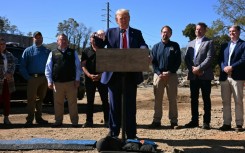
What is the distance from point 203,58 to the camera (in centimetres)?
810

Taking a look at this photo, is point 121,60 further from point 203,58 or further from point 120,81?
point 203,58

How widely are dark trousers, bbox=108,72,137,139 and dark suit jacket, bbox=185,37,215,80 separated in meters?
2.23

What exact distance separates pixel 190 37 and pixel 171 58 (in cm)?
5257

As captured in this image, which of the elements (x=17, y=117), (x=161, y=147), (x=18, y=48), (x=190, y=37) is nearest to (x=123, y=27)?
(x=161, y=147)

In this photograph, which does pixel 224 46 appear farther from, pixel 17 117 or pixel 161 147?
pixel 17 117

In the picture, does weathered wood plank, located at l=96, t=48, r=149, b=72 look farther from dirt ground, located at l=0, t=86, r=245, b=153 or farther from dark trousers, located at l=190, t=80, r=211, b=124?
dark trousers, located at l=190, t=80, r=211, b=124

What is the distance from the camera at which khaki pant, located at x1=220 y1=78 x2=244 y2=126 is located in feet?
25.6

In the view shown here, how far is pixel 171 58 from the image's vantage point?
8.15 m

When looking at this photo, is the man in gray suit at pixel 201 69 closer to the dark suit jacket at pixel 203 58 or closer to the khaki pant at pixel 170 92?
the dark suit jacket at pixel 203 58

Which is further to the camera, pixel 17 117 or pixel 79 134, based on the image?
pixel 17 117

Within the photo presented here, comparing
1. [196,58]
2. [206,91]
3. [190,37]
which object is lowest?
[206,91]

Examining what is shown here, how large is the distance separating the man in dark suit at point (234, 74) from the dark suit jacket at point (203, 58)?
0.82 feet

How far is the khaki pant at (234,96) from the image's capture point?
7.80 meters

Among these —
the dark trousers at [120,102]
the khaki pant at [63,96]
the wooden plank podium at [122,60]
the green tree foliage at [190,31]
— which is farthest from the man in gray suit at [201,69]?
the green tree foliage at [190,31]
